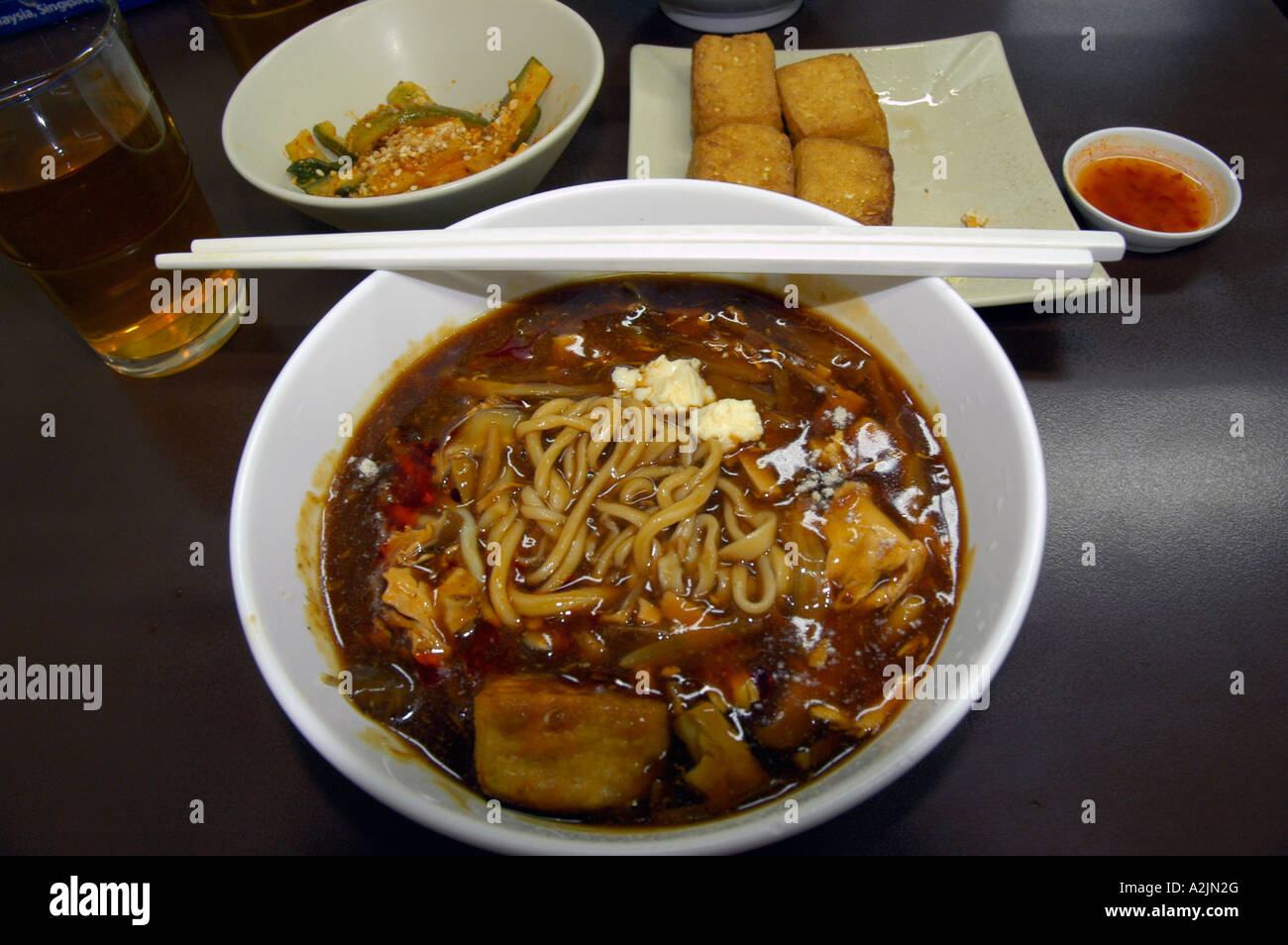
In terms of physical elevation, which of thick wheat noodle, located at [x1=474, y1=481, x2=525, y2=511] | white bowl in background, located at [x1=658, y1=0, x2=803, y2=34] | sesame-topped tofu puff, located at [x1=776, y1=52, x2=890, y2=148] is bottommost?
thick wheat noodle, located at [x1=474, y1=481, x2=525, y2=511]

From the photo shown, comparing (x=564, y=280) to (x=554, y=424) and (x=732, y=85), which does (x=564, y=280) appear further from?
(x=732, y=85)

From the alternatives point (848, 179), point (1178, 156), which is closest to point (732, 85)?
point (848, 179)

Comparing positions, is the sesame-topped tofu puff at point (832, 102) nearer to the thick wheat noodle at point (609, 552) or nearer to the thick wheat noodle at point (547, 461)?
the thick wheat noodle at point (547, 461)

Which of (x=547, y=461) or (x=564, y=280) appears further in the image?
(x=564, y=280)

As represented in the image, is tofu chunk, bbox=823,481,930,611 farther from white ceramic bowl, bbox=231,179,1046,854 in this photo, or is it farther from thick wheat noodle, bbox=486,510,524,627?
thick wheat noodle, bbox=486,510,524,627

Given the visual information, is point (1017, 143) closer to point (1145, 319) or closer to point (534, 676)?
point (1145, 319)

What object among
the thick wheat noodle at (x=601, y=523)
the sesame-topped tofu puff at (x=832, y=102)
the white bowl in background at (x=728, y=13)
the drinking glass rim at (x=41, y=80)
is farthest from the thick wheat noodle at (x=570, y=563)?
the white bowl in background at (x=728, y=13)

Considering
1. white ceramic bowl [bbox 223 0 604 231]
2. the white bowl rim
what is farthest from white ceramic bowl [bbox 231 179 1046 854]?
the white bowl rim
